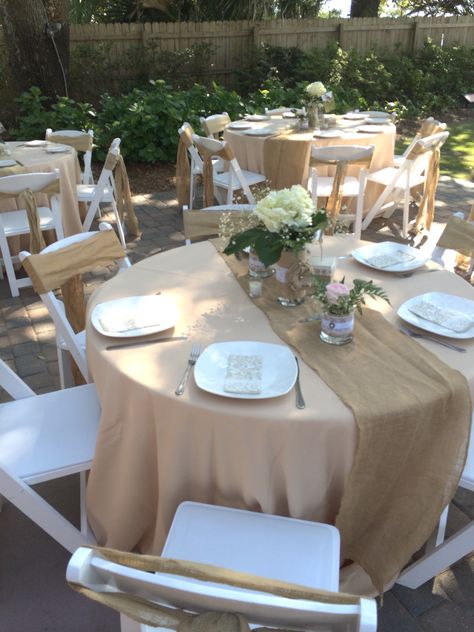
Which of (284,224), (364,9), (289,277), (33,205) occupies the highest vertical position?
(364,9)

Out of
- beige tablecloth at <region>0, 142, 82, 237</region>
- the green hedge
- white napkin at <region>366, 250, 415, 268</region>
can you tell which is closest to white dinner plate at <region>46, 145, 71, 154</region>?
beige tablecloth at <region>0, 142, 82, 237</region>

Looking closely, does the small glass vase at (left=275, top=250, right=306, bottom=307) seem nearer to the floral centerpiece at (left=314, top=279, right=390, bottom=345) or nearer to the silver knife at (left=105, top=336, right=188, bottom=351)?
the floral centerpiece at (left=314, top=279, right=390, bottom=345)

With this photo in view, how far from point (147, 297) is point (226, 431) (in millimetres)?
769

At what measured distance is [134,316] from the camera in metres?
1.99

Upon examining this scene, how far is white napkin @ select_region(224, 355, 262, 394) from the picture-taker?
161 cm

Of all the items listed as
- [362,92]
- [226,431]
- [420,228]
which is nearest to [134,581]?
[226,431]

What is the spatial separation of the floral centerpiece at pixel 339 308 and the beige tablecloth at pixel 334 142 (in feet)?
11.6

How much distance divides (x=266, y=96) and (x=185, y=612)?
8707 mm

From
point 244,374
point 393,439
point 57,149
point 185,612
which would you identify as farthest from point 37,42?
point 185,612

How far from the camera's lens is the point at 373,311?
2053 mm

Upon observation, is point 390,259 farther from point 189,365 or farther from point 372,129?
point 372,129

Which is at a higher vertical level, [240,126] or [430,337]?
[240,126]

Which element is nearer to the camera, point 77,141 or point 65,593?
point 65,593

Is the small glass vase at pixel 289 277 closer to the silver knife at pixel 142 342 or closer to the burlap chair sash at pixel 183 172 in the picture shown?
the silver knife at pixel 142 342
